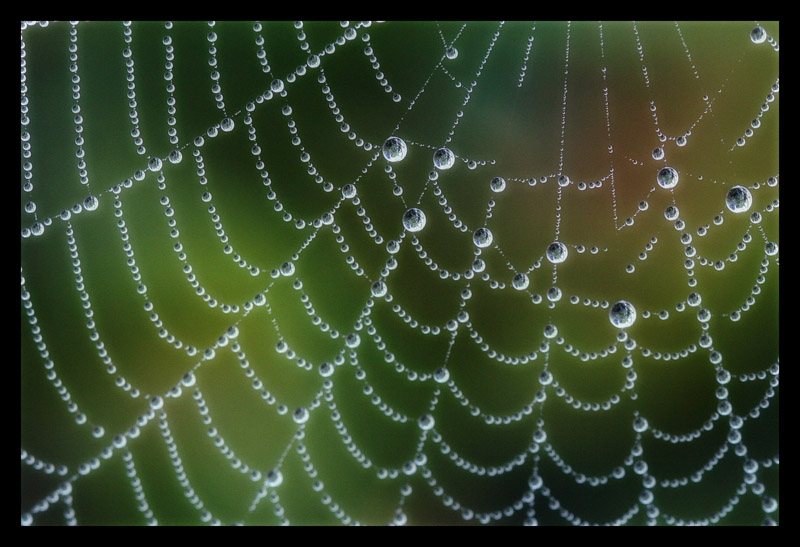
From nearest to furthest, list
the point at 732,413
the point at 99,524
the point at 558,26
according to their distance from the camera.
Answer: the point at 99,524 < the point at 732,413 < the point at 558,26

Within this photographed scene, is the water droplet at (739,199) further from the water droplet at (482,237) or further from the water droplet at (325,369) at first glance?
the water droplet at (325,369)

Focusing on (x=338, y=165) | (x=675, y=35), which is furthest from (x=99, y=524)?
(x=675, y=35)

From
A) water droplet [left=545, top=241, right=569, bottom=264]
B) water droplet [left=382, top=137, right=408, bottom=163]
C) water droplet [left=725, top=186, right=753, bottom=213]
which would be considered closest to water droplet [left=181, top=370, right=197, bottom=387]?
water droplet [left=382, top=137, right=408, bottom=163]

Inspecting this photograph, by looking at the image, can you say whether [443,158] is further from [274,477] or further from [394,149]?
[274,477]

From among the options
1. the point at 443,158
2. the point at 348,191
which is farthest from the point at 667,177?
the point at 348,191

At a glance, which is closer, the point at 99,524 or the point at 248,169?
the point at 99,524

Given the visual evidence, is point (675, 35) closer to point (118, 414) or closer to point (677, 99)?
point (677, 99)
